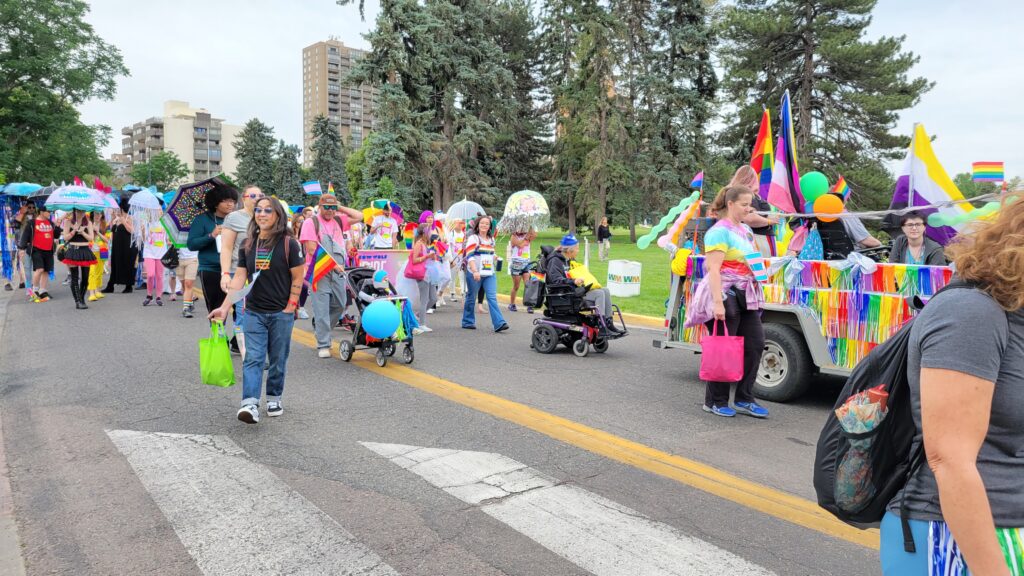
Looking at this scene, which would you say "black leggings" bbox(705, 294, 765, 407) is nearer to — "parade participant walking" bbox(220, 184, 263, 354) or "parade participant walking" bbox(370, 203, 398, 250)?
"parade participant walking" bbox(220, 184, 263, 354)

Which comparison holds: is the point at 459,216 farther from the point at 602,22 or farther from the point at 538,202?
the point at 602,22

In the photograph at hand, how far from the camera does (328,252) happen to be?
28.2 ft

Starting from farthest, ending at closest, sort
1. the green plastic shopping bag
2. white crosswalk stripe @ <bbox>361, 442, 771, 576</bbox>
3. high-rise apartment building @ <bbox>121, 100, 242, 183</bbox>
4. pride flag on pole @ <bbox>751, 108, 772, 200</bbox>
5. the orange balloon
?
high-rise apartment building @ <bbox>121, 100, 242, 183</bbox> → pride flag on pole @ <bbox>751, 108, 772, 200</bbox> → the orange balloon → the green plastic shopping bag → white crosswalk stripe @ <bbox>361, 442, 771, 576</bbox>

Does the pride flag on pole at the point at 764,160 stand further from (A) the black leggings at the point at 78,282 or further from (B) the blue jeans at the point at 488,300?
(A) the black leggings at the point at 78,282

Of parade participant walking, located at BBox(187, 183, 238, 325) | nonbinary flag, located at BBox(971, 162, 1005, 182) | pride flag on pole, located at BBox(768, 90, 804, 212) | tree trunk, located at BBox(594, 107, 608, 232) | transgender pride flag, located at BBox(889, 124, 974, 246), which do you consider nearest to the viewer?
transgender pride flag, located at BBox(889, 124, 974, 246)

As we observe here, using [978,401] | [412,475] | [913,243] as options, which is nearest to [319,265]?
[412,475]

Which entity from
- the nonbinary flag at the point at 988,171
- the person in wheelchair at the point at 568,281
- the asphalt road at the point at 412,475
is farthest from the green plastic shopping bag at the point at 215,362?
the nonbinary flag at the point at 988,171

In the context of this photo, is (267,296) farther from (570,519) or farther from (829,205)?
(829,205)

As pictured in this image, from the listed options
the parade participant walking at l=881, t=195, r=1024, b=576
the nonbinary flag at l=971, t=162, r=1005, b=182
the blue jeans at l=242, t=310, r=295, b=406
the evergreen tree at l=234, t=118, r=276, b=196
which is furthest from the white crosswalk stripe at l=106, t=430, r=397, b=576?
the evergreen tree at l=234, t=118, r=276, b=196

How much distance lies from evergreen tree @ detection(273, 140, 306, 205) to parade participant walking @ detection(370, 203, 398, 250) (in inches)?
2185

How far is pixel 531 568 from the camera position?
10.5 feet

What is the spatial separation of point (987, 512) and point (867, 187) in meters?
32.7

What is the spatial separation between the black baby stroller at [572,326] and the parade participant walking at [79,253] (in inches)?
361

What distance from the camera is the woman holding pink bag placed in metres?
5.47
